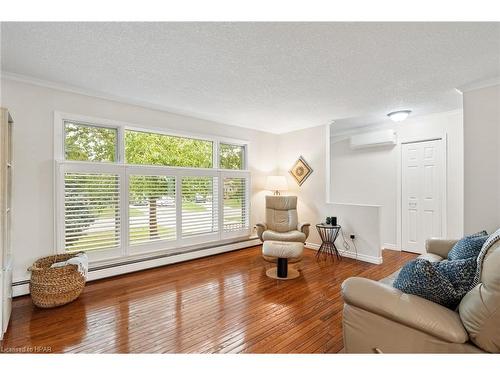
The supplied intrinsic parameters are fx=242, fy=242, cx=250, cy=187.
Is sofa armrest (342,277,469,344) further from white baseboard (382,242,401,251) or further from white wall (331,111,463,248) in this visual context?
white baseboard (382,242,401,251)

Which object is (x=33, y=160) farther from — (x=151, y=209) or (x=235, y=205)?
(x=235, y=205)

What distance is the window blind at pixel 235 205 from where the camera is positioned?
4457 millimetres

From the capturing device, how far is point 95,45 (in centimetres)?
203

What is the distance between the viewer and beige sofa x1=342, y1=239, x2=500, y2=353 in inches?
46.1

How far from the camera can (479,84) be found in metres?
2.74

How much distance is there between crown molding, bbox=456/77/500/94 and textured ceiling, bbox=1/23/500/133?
9 cm

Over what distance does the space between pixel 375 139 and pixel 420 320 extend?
159 inches

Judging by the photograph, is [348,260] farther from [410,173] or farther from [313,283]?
[410,173]

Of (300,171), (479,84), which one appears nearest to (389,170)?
(300,171)

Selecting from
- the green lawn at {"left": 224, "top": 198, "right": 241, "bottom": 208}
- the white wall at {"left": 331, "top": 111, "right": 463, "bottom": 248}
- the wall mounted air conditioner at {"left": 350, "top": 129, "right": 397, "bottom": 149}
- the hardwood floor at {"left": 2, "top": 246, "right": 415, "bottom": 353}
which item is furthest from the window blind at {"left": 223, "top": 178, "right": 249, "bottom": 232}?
the wall mounted air conditioner at {"left": 350, "top": 129, "right": 397, "bottom": 149}

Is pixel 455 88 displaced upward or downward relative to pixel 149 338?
upward
